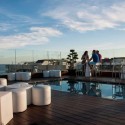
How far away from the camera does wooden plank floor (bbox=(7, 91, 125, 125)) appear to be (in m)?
4.27

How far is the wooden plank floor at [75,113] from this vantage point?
427cm

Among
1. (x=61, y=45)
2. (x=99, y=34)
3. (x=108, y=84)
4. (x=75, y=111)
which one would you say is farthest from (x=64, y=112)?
(x=61, y=45)

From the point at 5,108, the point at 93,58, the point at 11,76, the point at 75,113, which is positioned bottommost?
the point at 75,113

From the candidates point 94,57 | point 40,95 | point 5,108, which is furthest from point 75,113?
point 94,57

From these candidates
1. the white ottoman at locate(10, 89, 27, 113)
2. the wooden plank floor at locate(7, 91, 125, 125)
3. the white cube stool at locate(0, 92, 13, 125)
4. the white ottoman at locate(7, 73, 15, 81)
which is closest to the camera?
the white cube stool at locate(0, 92, 13, 125)

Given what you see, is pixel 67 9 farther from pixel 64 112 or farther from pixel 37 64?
pixel 64 112

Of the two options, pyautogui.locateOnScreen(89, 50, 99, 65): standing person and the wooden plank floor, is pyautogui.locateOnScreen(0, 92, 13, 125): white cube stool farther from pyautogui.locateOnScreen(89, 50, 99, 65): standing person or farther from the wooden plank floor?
pyautogui.locateOnScreen(89, 50, 99, 65): standing person

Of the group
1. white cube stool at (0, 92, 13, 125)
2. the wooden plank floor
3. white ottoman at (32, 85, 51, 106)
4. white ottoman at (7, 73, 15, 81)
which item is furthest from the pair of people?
white cube stool at (0, 92, 13, 125)

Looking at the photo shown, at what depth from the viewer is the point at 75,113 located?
4836mm

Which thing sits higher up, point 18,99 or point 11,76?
point 11,76

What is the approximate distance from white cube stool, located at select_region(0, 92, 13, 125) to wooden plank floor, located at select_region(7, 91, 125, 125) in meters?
0.13

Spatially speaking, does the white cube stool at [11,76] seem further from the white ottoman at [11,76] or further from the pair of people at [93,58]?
the pair of people at [93,58]

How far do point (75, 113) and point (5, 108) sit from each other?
141cm

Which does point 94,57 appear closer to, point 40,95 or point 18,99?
point 40,95
